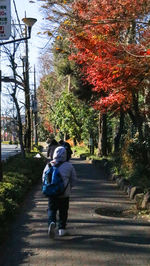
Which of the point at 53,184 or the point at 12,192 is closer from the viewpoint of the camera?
the point at 53,184

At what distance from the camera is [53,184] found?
725 centimetres

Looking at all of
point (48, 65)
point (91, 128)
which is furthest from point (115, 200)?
point (48, 65)

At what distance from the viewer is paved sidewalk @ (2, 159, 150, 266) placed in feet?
20.2

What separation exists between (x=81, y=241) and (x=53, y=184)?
1064 mm

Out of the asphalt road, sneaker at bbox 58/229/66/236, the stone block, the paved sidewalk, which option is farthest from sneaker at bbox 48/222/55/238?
the asphalt road

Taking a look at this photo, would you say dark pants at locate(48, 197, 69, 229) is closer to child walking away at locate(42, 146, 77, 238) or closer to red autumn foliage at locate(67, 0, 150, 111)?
child walking away at locate(42, 146, 77, 238)

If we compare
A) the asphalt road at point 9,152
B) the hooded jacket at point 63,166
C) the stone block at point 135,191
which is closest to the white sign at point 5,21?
the hooded jacket at point 63,166

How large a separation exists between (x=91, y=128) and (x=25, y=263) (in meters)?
29.0

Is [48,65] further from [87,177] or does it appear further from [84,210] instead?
[84,210]

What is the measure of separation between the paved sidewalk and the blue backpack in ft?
2.63

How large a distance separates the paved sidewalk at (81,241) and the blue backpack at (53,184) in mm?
801

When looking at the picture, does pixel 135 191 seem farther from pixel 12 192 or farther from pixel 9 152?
pixel 9 152

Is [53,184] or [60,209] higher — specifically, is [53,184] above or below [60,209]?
above

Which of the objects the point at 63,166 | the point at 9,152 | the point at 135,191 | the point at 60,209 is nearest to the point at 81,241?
the point at 60,209
